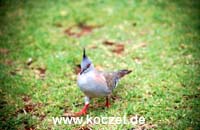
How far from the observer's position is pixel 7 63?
261 inches

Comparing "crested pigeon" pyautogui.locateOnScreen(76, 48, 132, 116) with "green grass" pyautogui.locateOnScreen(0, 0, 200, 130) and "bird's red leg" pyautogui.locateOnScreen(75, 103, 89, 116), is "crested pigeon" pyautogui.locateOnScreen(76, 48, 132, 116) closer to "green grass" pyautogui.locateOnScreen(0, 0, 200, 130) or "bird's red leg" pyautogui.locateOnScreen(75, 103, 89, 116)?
"bird's red leg" pyautogui.locateOnScreen(75, 103, 89, 116)

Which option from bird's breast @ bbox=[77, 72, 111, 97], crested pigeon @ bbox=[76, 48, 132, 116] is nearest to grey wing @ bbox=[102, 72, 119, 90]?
crested pigeon @ bbox=[76, 48, 132, 116]

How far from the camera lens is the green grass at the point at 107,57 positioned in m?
5.05

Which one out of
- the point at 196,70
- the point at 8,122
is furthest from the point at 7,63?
the point at 196,70

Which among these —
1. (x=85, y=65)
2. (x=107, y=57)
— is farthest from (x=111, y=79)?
(x=107, y=57)

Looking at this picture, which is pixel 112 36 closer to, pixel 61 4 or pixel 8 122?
pixel 61 4

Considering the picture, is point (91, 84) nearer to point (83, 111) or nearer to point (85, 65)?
point (85, 65)

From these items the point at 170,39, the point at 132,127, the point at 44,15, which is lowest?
the point at 132,127

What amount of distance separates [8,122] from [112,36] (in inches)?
139

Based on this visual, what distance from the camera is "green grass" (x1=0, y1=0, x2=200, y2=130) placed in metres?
5.05

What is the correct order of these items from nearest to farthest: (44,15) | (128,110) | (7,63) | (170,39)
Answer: (128,110) → (7,63) → (170,39) → (44,15)

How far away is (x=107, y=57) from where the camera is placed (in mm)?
6750

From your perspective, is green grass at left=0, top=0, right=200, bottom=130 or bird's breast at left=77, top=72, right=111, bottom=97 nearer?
bird's breast at left=77, top=72, right=111, bottom=97

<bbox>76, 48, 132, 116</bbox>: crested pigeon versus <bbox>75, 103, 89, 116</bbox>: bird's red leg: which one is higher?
<bbox>76, 48, 132, 116</bbox>: crested pigeon
